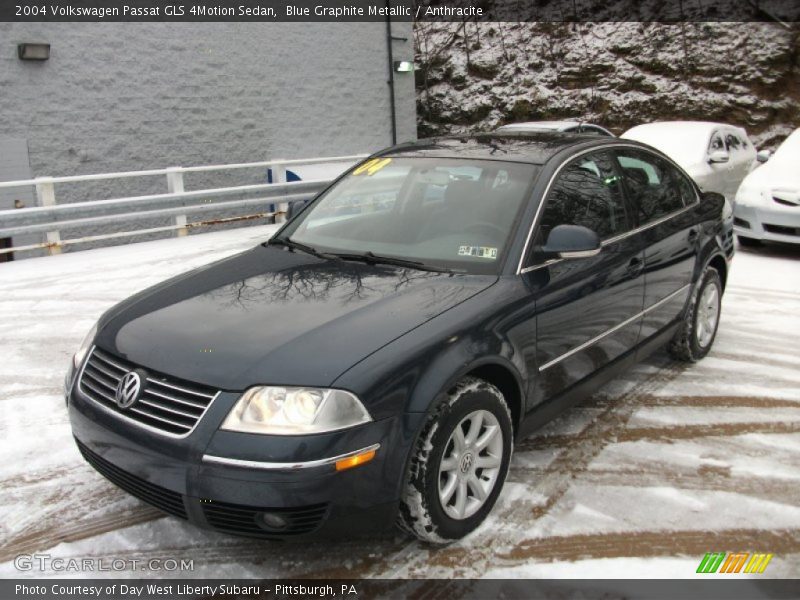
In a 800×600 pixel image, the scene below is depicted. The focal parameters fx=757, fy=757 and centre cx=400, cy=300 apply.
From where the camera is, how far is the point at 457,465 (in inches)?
122

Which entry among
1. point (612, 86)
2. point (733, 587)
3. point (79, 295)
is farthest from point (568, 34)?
point (733, 587)

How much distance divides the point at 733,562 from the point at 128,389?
2.54m

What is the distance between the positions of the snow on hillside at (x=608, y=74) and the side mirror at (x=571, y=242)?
65.2ft

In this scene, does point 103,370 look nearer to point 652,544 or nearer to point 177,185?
point 652,544

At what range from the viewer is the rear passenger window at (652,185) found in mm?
4578

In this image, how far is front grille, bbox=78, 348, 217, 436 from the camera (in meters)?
2.80

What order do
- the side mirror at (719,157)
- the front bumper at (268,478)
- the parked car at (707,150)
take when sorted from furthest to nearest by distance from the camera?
the parked car at (707,150)
the side mirror at (719,157)
the front bumper at (268,478)

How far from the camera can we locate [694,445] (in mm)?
4141

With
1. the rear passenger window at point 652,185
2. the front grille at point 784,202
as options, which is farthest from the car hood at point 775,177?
the rear passenger window at point 652,185

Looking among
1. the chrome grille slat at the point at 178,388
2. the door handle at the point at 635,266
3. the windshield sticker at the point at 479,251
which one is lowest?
the chrome grille slat at the point at 178,388

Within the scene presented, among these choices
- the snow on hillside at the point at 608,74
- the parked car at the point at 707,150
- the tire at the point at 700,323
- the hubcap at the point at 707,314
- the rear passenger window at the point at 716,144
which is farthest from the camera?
the snow on hillside at the point at 608,74

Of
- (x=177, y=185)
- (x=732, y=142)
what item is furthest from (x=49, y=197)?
(x=732, y=142)

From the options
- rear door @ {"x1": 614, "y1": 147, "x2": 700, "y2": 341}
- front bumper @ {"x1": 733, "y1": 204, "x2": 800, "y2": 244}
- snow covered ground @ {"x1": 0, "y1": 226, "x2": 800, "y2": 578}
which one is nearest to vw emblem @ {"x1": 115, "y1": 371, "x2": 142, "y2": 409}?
snow covered ground @ {"x1": 0, "y1": 226, "x2": 800, "y2": 578}

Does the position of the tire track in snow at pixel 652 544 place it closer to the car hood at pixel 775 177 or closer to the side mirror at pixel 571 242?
the side mirror at pixel 571 242
